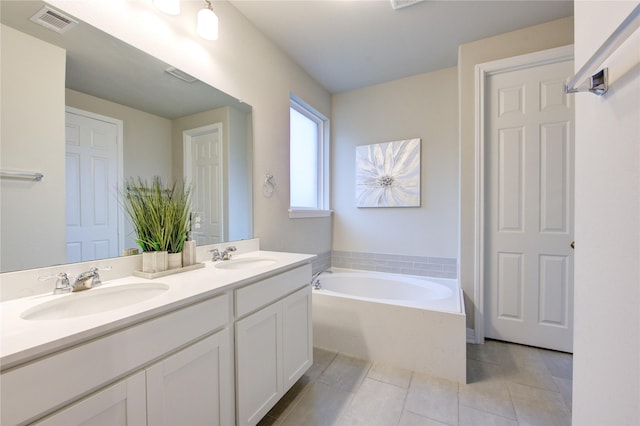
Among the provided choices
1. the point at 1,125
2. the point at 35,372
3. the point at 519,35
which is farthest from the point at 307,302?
the point at 519,35

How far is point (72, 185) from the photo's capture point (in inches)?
42.9

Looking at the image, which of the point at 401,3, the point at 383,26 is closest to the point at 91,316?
the point at 401,3

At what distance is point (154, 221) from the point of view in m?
1.31

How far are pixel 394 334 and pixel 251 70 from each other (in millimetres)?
2234

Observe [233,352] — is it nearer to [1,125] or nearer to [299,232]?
[1,125]

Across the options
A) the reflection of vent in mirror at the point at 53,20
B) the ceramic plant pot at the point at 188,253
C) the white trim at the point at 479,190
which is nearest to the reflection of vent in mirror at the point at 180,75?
the reflection of vent in mirror at the point at 53,20

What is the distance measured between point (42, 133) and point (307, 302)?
1454mm

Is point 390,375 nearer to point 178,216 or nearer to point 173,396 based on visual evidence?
point 173,396

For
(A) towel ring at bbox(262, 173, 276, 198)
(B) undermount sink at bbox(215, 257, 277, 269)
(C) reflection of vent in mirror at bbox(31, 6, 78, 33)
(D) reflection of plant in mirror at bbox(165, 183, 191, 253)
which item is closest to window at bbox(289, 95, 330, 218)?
(A) towel ring at bbox(262, 173, 276, 198)

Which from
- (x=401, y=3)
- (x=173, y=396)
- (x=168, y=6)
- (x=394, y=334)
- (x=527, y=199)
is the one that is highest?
(x=401, y=3)

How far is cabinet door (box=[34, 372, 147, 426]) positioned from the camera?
0.66m

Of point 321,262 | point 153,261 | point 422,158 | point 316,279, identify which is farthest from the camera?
point 321,262

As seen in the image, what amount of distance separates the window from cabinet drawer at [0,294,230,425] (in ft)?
5.33

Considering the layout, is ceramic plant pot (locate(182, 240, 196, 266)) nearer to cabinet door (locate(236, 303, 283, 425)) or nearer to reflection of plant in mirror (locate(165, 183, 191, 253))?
reflection of plant in mirror (locate(165, 183, 191, 253))
